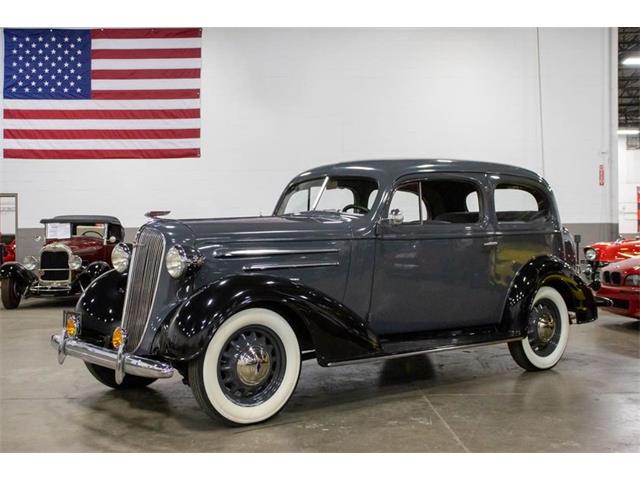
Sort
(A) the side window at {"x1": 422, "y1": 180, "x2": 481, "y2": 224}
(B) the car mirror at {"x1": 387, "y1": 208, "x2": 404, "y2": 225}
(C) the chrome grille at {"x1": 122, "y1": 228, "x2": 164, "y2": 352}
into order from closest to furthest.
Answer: (C) the chrome grille at {"x1": 122, "y1": 228, "x2": 164, "y2": 352} < (B) the car mirror at {"x1": 387, "y1": 208, "x2": 404, "y2": 225} < (A) the side window at {"x1": 422, "y1": 180, "x2": 481, "y2": 224}

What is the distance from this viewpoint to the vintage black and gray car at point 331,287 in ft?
11.4

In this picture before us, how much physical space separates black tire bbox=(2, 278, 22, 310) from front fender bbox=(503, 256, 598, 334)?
25.2ft

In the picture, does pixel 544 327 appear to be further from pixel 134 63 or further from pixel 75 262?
pixel 134 63

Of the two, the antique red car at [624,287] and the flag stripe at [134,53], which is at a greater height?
the flag stripe at [134,53]

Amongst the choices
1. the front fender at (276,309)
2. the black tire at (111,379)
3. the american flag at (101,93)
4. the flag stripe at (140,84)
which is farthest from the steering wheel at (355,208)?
the flag stripe at (140,84)

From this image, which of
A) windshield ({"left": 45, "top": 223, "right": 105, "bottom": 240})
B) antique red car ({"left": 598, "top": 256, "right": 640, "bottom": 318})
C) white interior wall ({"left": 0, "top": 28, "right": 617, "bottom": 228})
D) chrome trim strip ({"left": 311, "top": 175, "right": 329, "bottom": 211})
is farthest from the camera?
white interior wall ({"left": 0, "top": 28, "right": 617, "bottom": 228})

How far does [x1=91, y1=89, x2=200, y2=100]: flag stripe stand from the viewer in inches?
439

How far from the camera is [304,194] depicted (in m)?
4.91

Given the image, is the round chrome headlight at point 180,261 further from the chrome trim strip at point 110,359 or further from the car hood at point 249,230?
the chrome trim strip at point 110,359

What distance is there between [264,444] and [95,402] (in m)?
1.57

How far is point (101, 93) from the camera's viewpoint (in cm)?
1120

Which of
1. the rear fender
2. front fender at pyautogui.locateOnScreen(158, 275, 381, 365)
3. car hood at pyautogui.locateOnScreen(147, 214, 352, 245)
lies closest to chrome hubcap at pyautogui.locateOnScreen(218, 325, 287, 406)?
front fender at pyautogui.locateOnScreen(158, 275, 381, 365)

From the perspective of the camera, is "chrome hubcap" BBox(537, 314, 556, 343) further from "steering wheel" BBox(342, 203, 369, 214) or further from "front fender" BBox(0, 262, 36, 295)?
"front fender" BBox(0, 262, 36, 295)

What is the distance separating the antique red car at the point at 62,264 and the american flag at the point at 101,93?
176 centimetres
